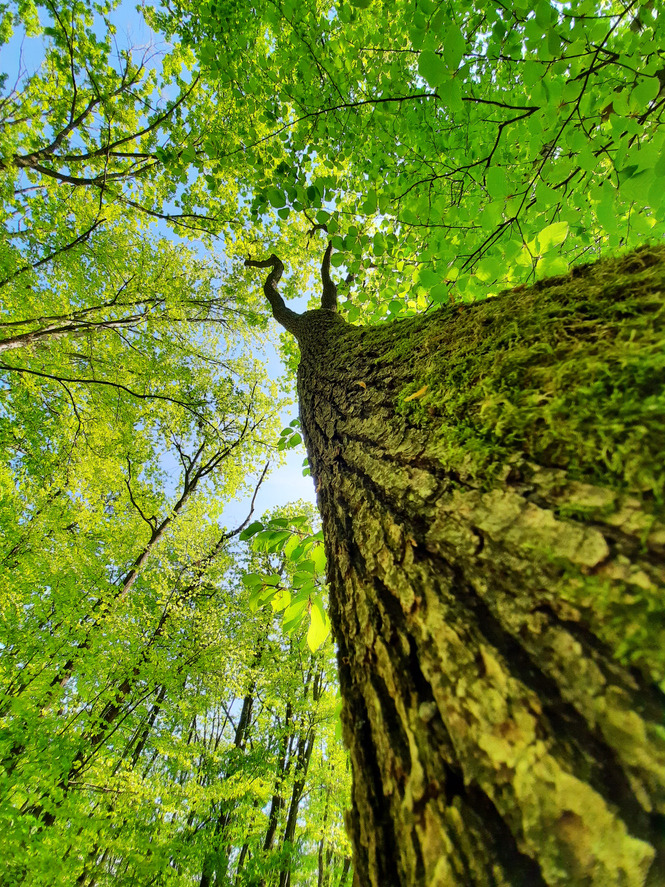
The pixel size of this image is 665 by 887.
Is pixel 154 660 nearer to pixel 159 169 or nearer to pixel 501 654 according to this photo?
pixel 501 654

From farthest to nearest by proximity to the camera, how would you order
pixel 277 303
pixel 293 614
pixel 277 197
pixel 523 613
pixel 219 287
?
1. pixel 219 287
2. pixel 277 303
3. pixel 277 197
4. pixel 293 614
5. pixel 523 613

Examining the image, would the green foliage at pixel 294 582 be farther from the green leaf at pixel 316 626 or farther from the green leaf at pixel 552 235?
the green leaf at pixel 552 235

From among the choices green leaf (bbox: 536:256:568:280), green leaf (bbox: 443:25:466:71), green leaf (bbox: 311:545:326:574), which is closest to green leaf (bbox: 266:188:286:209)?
green leaf (bbox: 443:25:466:71)

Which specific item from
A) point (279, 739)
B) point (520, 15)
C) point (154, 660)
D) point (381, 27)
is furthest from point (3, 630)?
point (279, 739)

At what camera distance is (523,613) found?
20.1 inches

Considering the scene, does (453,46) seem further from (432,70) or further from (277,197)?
(277,197)

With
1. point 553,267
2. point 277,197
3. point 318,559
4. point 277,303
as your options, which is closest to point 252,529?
point 318,559

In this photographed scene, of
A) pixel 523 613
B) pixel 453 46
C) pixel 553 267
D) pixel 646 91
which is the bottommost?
pixel 523 613

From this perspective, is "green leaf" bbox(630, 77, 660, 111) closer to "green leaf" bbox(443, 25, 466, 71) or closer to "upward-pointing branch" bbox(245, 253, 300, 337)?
"green leaf" bbox(443, 25, 466, 71)

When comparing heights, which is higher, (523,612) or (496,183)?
(496,183)

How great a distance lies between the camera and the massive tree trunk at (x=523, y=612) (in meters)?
0.38

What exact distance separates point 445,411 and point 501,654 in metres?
0.58

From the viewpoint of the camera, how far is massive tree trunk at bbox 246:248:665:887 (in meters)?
0.38

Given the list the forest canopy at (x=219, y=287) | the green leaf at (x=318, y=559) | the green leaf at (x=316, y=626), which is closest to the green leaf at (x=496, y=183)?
the forest canopy at (x=219, y=287)
